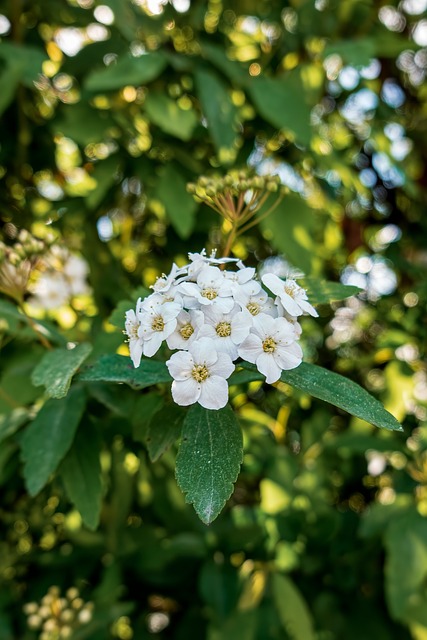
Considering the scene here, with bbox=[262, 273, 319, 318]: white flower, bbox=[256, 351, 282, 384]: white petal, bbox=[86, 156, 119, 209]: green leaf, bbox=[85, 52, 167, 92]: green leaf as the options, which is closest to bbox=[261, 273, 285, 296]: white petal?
bbox=[262, 273, 319, 318]: white flower

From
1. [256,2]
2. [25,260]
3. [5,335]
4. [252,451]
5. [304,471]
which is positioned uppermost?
[256,2]

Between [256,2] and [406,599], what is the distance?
1656 mm

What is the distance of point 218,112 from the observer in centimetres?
166

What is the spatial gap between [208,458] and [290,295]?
10.7 inches

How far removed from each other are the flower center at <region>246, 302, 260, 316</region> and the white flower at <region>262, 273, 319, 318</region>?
0.03 metres

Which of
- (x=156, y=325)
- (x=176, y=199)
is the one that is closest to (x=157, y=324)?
(x=156, y=325)

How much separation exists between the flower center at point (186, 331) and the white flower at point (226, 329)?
0.11 ft

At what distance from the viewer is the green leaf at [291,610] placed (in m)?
1.68

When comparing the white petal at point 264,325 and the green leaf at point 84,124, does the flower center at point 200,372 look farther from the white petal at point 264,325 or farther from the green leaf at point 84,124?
the green leaf at point 84,124

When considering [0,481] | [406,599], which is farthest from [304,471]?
[0,481]

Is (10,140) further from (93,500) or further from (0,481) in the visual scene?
(93,500)

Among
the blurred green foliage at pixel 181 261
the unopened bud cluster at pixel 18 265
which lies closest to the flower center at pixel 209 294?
the unopened bud cluster at pixel 18 265

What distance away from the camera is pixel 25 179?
83.1 inches

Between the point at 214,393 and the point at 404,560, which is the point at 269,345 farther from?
the point at 404,560
